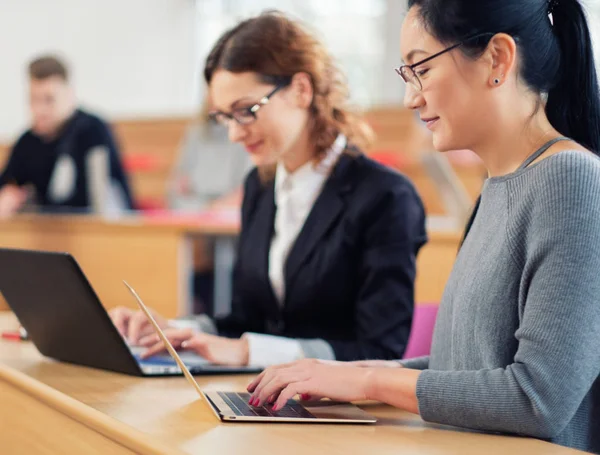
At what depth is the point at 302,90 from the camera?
6.30 feet

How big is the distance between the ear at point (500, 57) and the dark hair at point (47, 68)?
11.8 feet

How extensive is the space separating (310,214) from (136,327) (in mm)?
441

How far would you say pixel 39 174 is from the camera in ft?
14.9

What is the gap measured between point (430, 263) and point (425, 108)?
7.03 ft

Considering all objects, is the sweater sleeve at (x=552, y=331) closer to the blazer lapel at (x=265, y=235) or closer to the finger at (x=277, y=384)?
the finger at (x=277, y=384)

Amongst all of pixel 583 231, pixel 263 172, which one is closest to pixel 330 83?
pixel 263 172

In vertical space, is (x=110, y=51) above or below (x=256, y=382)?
A: above

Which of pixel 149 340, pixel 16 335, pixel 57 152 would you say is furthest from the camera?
pixel 57 152

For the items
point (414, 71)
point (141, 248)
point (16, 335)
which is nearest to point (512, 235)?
point (414, 71)

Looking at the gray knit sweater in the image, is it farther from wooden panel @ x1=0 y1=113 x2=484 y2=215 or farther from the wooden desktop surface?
wooden panel @ x1=0 y1=113 x2=484 y2=215

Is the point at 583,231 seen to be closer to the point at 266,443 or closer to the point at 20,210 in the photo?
the point at 266,443

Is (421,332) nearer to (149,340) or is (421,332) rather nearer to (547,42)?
(149,340)

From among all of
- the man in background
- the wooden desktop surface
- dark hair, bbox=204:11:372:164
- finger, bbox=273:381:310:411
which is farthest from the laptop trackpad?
the man in background

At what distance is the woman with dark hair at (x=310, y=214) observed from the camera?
68.2 inches
